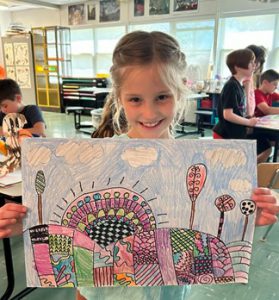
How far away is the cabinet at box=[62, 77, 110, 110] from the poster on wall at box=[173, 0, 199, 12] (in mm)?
2493

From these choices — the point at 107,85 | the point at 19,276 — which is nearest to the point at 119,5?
the point at 107,85

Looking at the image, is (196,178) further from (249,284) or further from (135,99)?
(249,284)

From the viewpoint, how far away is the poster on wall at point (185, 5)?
653 cm

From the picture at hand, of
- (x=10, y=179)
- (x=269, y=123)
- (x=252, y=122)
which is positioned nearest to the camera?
(x=10, y=179)

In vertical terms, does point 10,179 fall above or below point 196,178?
below

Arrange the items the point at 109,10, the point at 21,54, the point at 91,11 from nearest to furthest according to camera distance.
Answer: the point at 109,10 → the point at 91,11 → the point at 21,54

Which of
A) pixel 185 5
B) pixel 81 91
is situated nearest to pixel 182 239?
pixel 185 5

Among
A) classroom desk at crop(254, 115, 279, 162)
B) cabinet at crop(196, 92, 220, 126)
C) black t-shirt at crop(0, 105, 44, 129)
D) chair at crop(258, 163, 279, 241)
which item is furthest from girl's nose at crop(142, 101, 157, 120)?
cabinet at crop(196, 92, 220, 126)

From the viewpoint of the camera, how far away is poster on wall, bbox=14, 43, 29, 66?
8759mm

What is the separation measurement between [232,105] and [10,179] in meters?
1.78

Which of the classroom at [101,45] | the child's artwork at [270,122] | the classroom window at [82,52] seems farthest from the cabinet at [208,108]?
the classroom window at [82,52]

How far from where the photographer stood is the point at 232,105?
94.7 inches

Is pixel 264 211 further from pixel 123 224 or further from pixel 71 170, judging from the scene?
pixel 71 170

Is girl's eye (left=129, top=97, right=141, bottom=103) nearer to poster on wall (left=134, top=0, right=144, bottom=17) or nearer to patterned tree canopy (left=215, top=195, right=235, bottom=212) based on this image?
patterned tree canopy (left=215, top=195, right=235, bottom=212)
